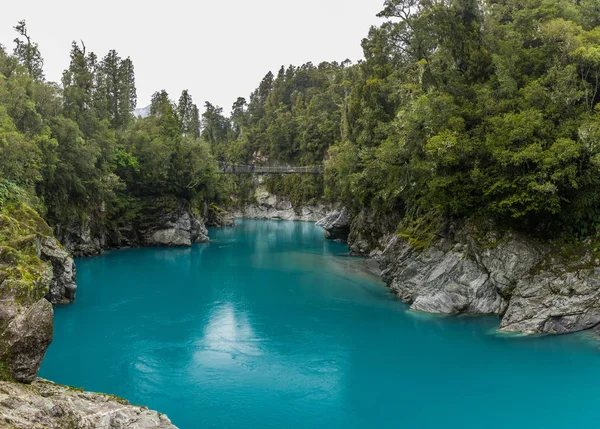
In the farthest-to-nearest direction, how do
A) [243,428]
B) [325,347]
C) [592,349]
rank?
[325,347]
[592,349]
[243,428]

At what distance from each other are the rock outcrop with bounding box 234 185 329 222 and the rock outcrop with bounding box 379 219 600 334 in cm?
5159

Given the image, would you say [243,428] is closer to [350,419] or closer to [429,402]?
[350,419]

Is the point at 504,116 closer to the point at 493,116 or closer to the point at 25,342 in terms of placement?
the point at 493,116

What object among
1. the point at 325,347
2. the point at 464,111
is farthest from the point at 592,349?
the point at 464,111

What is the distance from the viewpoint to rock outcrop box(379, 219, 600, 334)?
15156mm

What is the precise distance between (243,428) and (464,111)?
50.1ft

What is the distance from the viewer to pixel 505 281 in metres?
17.1

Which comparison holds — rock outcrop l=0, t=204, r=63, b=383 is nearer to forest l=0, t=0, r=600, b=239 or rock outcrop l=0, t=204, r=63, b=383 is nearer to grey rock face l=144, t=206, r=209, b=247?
forest l=0, t=0, r=600, b=239

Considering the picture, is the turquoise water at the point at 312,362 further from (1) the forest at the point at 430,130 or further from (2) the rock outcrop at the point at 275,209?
(2) the rock outcrop at the point at 275,209

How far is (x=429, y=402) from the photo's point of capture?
11.3 meters

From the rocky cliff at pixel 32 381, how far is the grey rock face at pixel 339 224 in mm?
31958

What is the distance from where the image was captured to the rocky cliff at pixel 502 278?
49.8 feet

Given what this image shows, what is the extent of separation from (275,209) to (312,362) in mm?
64901

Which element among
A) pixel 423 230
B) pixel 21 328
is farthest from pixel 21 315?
pixel 423 230
